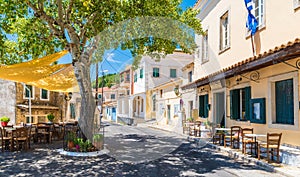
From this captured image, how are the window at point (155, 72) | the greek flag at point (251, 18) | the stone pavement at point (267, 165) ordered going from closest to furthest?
the stone pavement at point (267, 165), the greek flag at point (251, 18), the window at point (155, 72)

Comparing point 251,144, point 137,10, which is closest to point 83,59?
point 137,10

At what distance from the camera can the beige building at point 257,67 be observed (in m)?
7.41

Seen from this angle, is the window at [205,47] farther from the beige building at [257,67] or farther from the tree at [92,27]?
the tree at [92,27]

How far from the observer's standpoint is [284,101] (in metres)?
8.03

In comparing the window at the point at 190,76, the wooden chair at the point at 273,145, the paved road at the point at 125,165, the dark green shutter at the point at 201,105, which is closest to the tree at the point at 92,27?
the paved road at the point at 125,165

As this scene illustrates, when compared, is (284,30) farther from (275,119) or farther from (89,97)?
(89,97)

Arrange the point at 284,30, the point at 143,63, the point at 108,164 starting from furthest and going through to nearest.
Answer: the point at 143,63
the point at 284,30
the point at 108,164

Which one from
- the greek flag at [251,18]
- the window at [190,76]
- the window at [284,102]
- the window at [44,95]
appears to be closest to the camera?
the window at [284,102]

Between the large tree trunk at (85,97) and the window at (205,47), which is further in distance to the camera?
the window at (205,47)

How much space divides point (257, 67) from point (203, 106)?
692cm

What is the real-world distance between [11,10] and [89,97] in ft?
13.1

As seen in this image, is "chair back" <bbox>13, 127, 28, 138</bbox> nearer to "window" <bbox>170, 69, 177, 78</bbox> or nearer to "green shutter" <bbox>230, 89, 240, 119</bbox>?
"green shutter" <bbox>230, 89, 240, 119</bbox>

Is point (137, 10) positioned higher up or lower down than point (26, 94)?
higher up

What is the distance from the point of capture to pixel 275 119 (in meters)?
8.50
